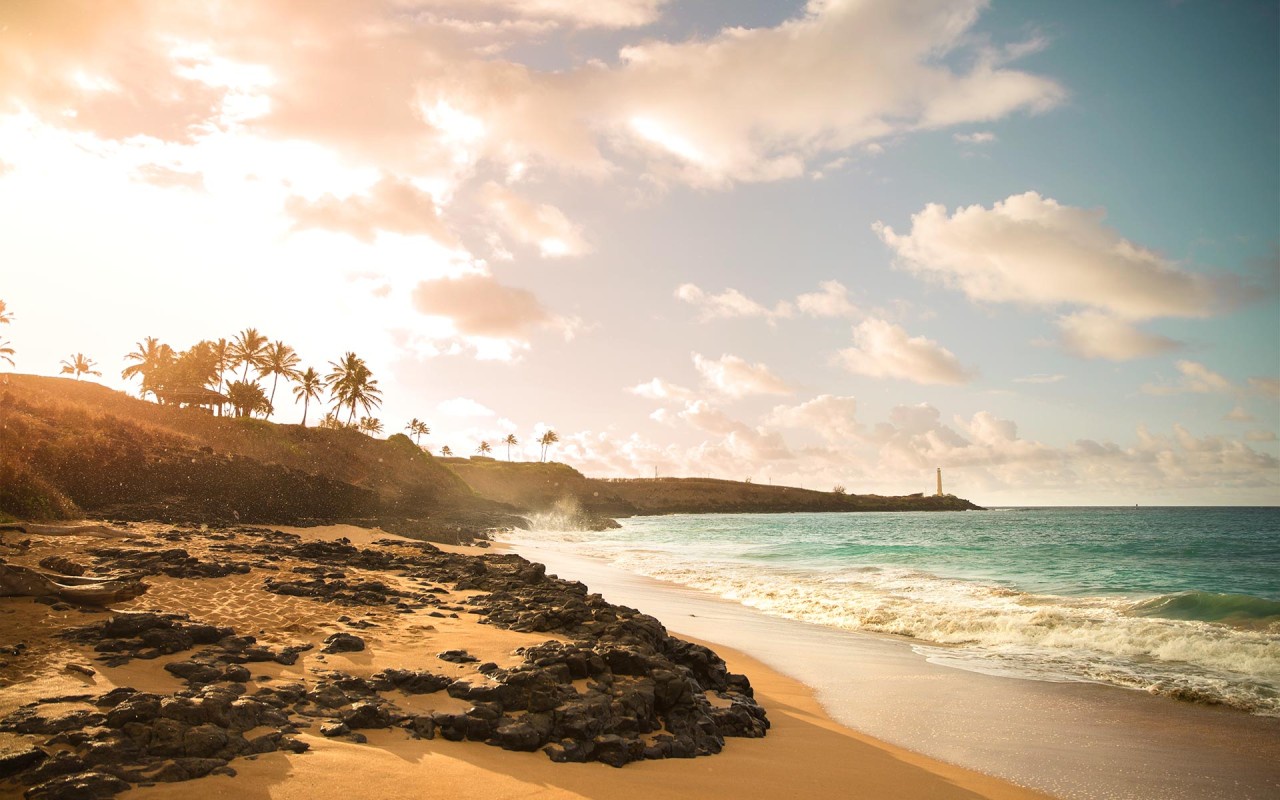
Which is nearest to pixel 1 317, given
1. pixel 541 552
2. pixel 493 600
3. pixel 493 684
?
pixel 541 552

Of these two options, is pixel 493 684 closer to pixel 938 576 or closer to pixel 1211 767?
pixel 1211 767

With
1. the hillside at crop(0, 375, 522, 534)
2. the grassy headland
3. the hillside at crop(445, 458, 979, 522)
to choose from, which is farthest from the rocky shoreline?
the hillside at crop(445, 458, 979, 522)

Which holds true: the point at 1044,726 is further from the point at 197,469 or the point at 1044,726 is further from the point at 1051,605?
the point at 197,469

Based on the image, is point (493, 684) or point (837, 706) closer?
point (493, 684)

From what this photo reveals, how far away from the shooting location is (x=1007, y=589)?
69.3ft

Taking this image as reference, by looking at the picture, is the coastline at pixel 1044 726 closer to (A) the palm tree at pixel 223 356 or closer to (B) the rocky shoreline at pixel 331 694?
(B) the rocky shoreline at pixel 331 694

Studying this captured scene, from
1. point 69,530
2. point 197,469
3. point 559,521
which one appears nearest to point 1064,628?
point 69,530

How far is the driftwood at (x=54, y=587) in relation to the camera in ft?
28.1

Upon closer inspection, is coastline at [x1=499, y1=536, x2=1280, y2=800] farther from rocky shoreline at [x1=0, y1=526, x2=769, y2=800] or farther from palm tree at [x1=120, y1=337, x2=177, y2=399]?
palm tree at [x1=120, y1=337, x2=177, y2=399]

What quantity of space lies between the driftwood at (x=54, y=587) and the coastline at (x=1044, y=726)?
34.0ft

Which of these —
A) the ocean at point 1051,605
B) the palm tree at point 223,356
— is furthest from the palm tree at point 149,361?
the ocean at point 1051,605

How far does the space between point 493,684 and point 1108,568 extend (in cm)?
3267

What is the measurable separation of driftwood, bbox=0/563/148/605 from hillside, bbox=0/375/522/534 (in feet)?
32.8

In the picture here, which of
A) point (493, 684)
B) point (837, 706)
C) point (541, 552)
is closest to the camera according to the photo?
point (493, 684)
